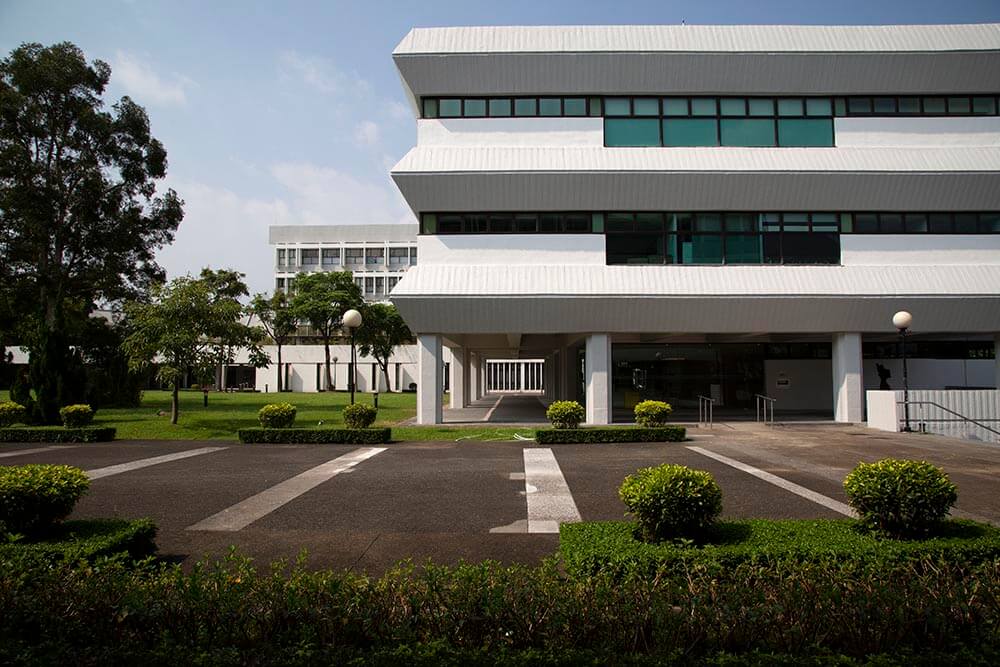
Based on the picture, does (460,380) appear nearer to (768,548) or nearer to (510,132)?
(510,132)

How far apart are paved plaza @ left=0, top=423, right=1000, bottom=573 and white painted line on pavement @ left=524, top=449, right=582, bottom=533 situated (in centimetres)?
4

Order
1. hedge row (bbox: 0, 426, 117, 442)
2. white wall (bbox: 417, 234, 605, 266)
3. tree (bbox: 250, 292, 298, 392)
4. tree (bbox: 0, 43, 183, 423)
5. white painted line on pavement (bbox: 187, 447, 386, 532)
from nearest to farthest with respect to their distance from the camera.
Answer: white painted line on pavement (bbox: 187, 447, 386, 532), hedge row (bbox: 0, 426, 117, 442), white wall (bbox: 417, 234, 605, 266), tree (bbox: 0, 43, 183, 423), tree (bbox: 250, 292, 298, 392)

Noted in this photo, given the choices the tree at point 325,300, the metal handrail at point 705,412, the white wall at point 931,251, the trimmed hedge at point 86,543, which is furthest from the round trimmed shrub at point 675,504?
the tree at point 325,300

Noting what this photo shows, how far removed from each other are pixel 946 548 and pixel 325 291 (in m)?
50.9

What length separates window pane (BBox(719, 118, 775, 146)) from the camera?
21.7m

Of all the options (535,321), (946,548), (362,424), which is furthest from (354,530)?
(535,321)

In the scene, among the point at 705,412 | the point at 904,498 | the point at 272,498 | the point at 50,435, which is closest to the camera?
the point at 904,498

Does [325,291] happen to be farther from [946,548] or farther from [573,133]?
[946,548]

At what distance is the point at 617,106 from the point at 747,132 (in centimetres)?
486

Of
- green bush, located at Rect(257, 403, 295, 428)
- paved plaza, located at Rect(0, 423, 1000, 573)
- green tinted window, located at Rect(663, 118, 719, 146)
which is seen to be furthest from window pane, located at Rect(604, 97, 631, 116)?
green bush, located at Rect(257, 403, 295, 428)

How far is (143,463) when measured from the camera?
13.5 m

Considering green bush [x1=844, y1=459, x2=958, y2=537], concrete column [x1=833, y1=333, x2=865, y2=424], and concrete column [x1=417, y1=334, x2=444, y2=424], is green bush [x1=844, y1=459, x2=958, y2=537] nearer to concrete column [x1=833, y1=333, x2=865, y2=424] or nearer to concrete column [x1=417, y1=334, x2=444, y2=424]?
concrete column [x1=417, y1=334, x2=444, y2=424]

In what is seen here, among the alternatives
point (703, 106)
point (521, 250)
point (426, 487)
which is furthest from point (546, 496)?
point (703, 106)

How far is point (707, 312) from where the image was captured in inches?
834
